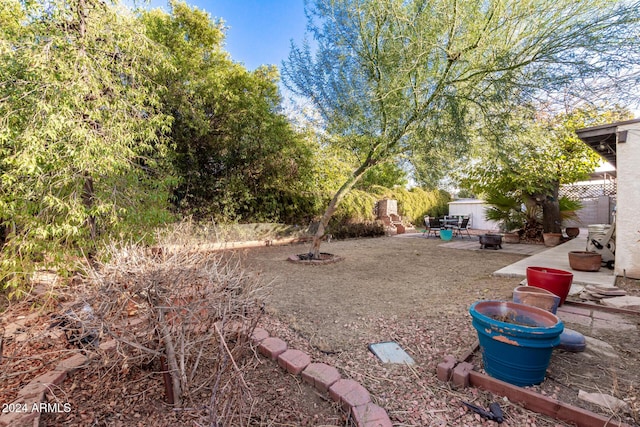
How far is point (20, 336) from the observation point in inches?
89.5

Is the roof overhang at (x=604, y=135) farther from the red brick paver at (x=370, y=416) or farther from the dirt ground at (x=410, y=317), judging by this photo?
the red brick paver at (x=370, y=416)

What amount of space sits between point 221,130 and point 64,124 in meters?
4.89

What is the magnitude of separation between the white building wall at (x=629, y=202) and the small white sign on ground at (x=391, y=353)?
4382 mm

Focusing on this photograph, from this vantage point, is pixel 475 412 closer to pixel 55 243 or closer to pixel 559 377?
pixel 559 377

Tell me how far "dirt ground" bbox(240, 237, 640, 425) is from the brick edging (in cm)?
16

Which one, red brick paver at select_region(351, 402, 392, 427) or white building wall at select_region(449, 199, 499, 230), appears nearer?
red brick paver at select_region(351, 402, 392, 427)

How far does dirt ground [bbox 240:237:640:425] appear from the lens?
1838mm

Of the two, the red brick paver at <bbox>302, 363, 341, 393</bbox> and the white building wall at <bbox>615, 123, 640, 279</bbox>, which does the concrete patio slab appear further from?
the red brick paver at <bbox>302, 363, 341, 393</bbox>

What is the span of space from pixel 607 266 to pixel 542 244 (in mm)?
3888

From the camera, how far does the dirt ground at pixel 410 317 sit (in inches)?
72.4

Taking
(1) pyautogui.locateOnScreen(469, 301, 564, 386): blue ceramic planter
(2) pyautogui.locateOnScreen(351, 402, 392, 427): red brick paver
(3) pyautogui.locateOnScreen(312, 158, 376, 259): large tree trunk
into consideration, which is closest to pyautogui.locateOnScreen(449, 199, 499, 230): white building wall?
(3) pyautogui.locateOnScreen(312, 158, 376, 259): large tree trunk

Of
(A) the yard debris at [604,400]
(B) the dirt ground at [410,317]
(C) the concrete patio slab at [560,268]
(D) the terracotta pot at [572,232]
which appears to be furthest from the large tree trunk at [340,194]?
(D) the terracotta pot at [572,232]

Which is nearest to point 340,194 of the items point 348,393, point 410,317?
point 410,317

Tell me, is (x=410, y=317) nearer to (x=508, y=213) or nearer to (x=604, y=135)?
(x=604, y=135)
